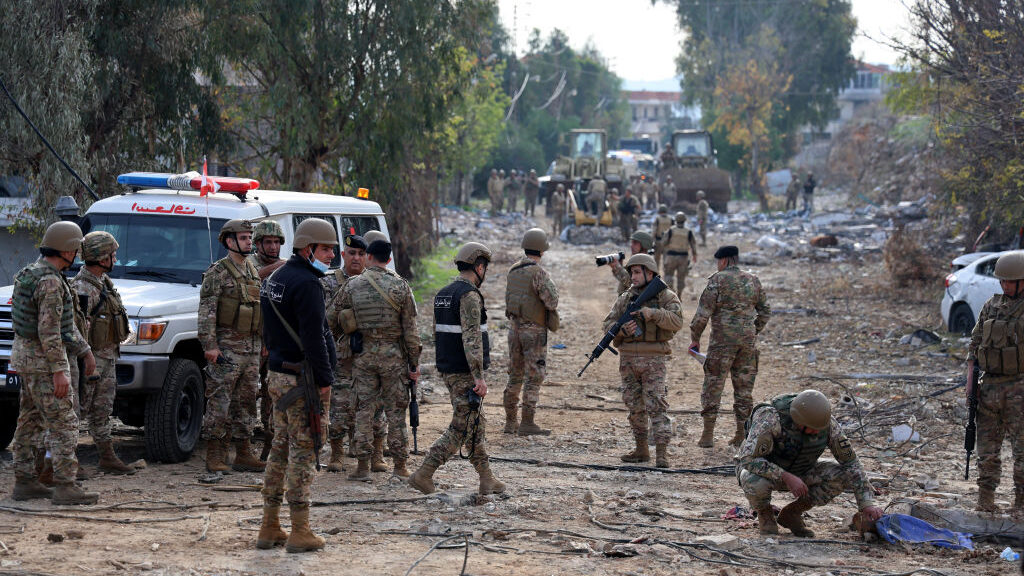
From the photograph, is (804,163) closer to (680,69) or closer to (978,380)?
(680,69)

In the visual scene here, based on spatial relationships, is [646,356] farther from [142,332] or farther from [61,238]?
[61,238]

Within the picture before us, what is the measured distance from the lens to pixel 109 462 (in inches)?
286

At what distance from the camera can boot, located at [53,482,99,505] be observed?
6340mm

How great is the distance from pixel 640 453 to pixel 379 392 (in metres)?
2.33

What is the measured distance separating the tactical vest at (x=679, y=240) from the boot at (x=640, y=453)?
349 inches

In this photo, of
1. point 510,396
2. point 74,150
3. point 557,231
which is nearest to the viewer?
point 510,396

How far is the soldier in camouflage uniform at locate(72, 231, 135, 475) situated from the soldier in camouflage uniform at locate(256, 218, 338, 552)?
1.94 meters

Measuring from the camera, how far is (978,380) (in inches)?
277

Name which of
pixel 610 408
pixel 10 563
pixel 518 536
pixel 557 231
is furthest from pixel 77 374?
pixel 557 231

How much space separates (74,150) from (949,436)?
9.65 m

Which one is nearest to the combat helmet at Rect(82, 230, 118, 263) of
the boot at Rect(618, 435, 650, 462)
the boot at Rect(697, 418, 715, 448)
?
the boot at Rect(618, 435, 650, 462)

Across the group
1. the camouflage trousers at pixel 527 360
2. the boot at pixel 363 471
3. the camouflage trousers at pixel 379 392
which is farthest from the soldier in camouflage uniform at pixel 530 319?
the boot at pixel 363 471

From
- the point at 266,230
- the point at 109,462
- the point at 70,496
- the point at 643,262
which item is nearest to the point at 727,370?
the point at 643,262

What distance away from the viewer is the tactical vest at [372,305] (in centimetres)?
705
